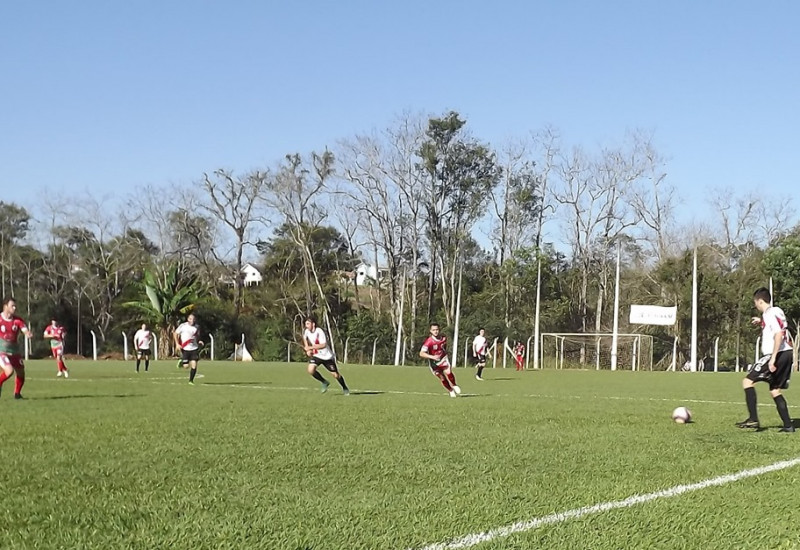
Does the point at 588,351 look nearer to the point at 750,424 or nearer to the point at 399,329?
the point at 399,329

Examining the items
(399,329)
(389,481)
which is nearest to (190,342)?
(389,481)

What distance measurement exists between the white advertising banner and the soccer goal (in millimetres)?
1013

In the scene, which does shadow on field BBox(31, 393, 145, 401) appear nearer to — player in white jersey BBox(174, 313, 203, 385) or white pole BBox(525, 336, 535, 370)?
player in white jersey BBox(174, 313, 203, 385)

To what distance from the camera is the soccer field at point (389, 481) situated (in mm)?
5336

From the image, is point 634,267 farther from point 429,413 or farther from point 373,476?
point 373,476

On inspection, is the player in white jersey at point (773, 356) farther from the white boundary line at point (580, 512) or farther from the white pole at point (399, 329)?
the white pole at point (399, 329)

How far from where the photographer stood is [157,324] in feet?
191

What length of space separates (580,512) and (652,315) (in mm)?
52096

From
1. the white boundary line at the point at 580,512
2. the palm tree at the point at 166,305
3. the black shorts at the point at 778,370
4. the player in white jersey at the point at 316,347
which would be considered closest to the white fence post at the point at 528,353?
the palm tree at the point at 166,305

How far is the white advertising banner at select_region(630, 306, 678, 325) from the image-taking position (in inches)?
2196

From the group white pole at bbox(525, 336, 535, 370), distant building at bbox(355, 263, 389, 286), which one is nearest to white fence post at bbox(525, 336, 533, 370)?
white pole at bbox(525, 336, 535, 370)

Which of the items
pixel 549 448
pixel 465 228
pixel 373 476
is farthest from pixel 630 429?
pixel 465 228

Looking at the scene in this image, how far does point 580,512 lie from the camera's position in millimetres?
5961

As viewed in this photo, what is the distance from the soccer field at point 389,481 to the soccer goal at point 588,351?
42.3 m
